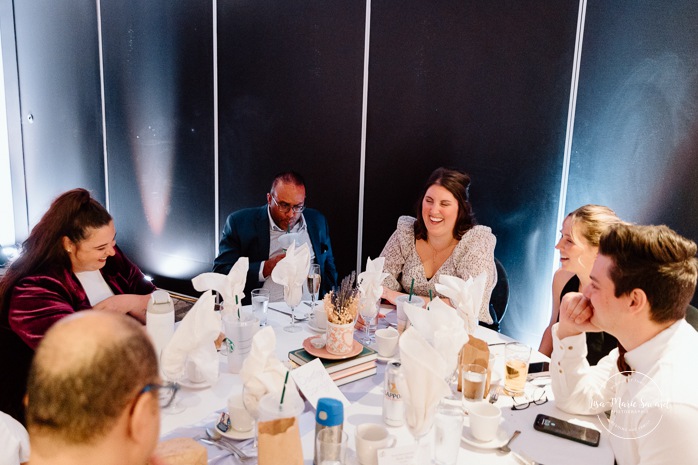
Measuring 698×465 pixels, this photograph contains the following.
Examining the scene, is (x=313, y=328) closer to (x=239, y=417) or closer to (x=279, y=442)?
(x=239, y=417)

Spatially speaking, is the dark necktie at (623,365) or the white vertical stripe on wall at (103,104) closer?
the dark necktie at (623,365)

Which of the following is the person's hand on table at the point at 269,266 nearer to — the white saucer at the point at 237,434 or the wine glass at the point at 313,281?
the wine glass at the point at 313,281

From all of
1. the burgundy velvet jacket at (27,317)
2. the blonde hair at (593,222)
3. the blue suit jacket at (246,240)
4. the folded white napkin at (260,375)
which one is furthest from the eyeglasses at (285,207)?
the folded white napkin at (260,375)

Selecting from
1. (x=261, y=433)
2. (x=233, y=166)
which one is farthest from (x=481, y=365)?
(x=233, y=166)

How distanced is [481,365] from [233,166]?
3.30 metres

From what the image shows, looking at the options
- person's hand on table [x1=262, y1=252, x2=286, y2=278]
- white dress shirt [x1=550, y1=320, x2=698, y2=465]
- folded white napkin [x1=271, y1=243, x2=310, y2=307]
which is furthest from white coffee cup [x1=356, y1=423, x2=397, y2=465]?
person's hand on table [x1=262, y1=252, x2=286, y2=278]

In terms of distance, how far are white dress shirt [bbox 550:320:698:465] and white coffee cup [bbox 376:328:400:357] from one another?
57 cm

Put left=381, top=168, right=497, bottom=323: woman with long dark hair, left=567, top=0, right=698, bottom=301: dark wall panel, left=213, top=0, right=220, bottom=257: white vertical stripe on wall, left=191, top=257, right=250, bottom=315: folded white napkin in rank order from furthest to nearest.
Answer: left=213, top=0, right=220, bottom=257: white vertical stripe on wall < left=381, top=168, right=497, bottom=323: woman with long dark hair < left=567, top=0, right=698, bottom=301: dark wall panel < left=191, top=257, right=250, bottom=315: folded white napkin

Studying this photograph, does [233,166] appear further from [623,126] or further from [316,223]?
[623,126]

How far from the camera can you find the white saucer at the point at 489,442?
1.45m

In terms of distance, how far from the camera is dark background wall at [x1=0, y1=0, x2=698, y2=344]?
9.67ft

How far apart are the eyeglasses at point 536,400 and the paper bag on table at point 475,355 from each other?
102 mm

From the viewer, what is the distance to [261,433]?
4.04 feet

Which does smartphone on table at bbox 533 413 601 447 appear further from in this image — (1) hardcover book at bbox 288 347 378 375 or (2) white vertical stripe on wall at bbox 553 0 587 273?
(2) white vertical stripe on wall at bbox 553 0 587 273
